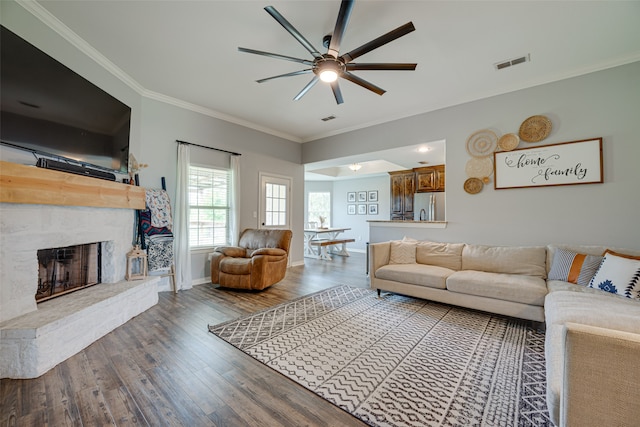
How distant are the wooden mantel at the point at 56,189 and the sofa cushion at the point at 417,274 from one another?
3.39 metres

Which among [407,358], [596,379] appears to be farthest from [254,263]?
[596,379]

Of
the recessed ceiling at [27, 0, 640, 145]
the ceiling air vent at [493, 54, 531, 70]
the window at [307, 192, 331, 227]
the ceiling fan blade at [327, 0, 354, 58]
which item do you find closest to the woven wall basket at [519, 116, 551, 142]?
the recessed ceiling at [27, 0, 640, 145]

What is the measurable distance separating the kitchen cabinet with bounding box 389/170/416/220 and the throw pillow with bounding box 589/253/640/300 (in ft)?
16.5

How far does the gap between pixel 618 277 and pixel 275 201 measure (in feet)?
16.6

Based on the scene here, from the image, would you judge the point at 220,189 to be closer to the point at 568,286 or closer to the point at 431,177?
the point at 568,286

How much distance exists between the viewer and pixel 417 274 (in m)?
3.31

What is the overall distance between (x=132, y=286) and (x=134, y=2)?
9.10 feet

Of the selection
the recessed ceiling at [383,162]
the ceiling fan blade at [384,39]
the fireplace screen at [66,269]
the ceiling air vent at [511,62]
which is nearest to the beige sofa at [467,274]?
the recessed ceiling at [383,162]

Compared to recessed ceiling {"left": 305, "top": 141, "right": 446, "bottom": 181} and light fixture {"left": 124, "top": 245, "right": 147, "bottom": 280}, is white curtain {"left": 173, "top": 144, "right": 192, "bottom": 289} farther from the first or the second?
recessed ceiling {"left": 305, "top": 141, "right": 446, "bottom": 181}

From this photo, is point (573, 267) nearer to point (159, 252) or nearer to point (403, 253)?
point (403, 253)

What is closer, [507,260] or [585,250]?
[585,250]

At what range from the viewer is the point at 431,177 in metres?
7.20

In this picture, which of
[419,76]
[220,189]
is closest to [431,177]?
[419,76]

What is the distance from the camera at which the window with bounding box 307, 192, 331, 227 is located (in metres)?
9.80
